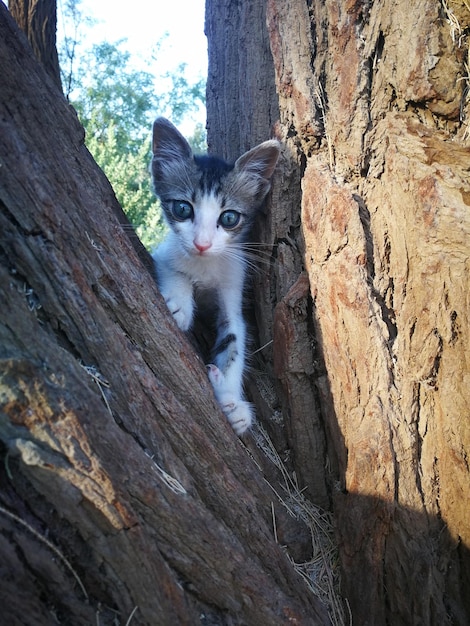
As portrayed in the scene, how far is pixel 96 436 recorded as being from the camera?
178 centimetres

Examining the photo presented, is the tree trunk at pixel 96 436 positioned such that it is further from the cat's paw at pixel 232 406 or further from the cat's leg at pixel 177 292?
the cat's leg at pixel 177 292

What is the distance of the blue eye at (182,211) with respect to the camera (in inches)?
140

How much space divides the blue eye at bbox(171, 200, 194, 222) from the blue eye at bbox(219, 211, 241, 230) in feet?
0.66

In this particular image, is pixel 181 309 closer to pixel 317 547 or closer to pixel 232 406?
pixel 232 406

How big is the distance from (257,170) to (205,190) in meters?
0.43

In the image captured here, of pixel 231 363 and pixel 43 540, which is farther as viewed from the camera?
pixel 231 363

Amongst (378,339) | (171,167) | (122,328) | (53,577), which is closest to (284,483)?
(378,339)

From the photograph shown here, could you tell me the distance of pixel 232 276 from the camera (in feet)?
11.9

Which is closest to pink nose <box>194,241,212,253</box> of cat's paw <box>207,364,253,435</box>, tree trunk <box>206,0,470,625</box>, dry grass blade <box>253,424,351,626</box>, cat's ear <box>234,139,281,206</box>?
cat's ear <box>234,139,281,206</box>

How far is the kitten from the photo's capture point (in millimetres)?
3312

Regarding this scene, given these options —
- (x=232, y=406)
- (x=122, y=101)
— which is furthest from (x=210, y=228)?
(x=122, y=101)

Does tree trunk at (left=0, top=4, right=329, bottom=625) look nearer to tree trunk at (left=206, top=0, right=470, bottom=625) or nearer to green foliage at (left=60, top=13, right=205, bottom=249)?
tree trunk at (left=206, top=0, right=470, bottom=625)

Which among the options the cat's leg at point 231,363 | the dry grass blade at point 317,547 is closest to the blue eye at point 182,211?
the cat's leg at point 231,363

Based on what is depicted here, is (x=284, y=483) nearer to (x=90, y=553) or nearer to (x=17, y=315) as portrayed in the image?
(x=90, y=553)
